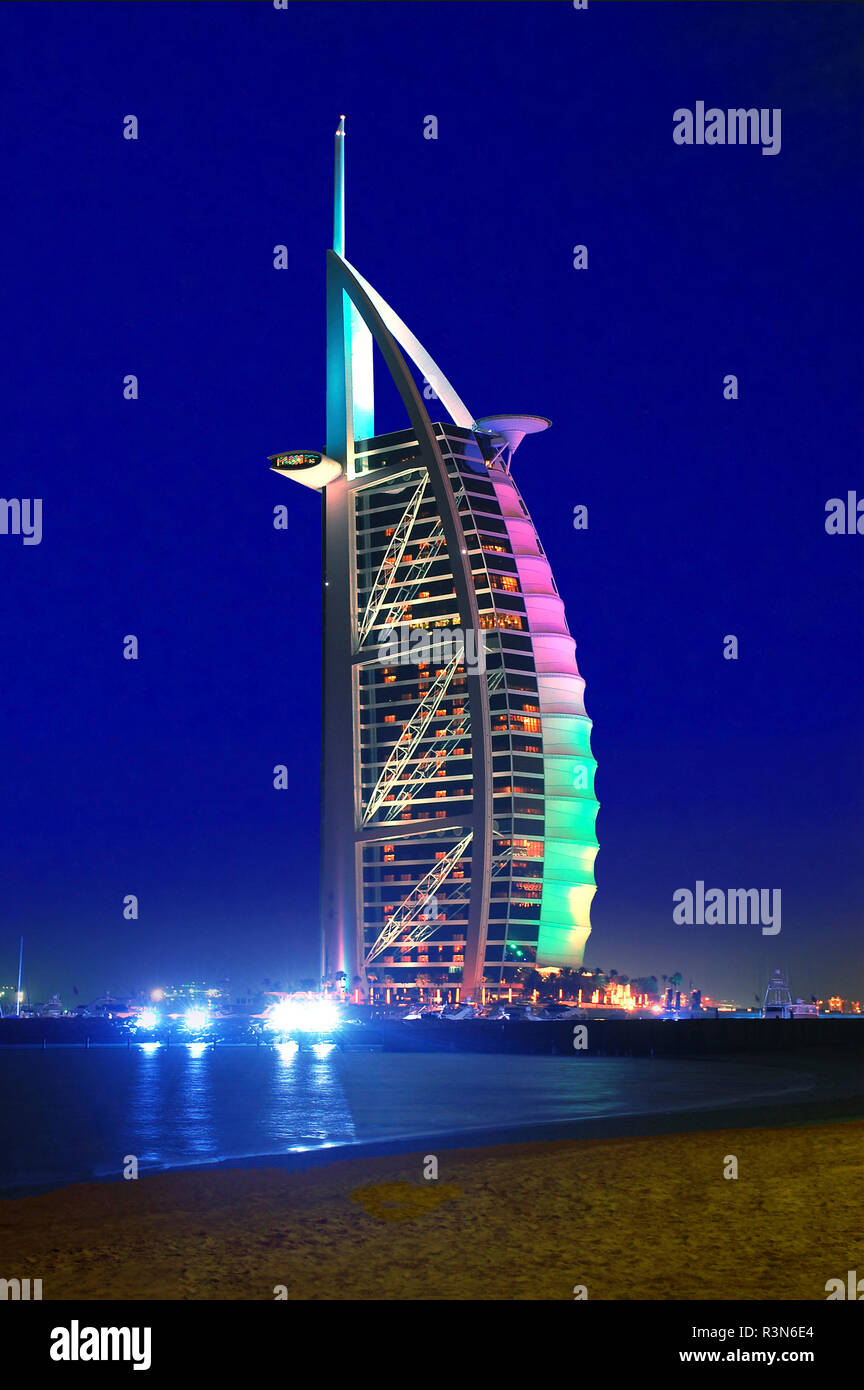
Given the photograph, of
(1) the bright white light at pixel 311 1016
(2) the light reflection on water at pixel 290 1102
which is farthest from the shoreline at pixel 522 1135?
(1) the bright white light at pixel 311 1016

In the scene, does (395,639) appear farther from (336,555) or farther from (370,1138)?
(370,1138)

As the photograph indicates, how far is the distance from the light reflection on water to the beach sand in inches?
459

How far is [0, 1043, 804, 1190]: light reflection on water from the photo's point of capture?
130ft

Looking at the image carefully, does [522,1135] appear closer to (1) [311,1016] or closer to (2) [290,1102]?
(2) [290,1102]

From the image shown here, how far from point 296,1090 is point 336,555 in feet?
414

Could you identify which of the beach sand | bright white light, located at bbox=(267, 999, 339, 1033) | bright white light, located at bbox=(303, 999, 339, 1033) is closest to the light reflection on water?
the beach sand

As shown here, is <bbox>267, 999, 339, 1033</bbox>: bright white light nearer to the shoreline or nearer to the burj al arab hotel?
the burj al arab hotel

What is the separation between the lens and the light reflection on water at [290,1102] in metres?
39.7

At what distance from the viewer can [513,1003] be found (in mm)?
163250

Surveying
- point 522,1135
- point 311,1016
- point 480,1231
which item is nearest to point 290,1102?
point 522,1135

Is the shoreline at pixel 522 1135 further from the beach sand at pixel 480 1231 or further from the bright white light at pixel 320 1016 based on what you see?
the bright white light at pixel 320 1016

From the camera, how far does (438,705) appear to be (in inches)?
7121
